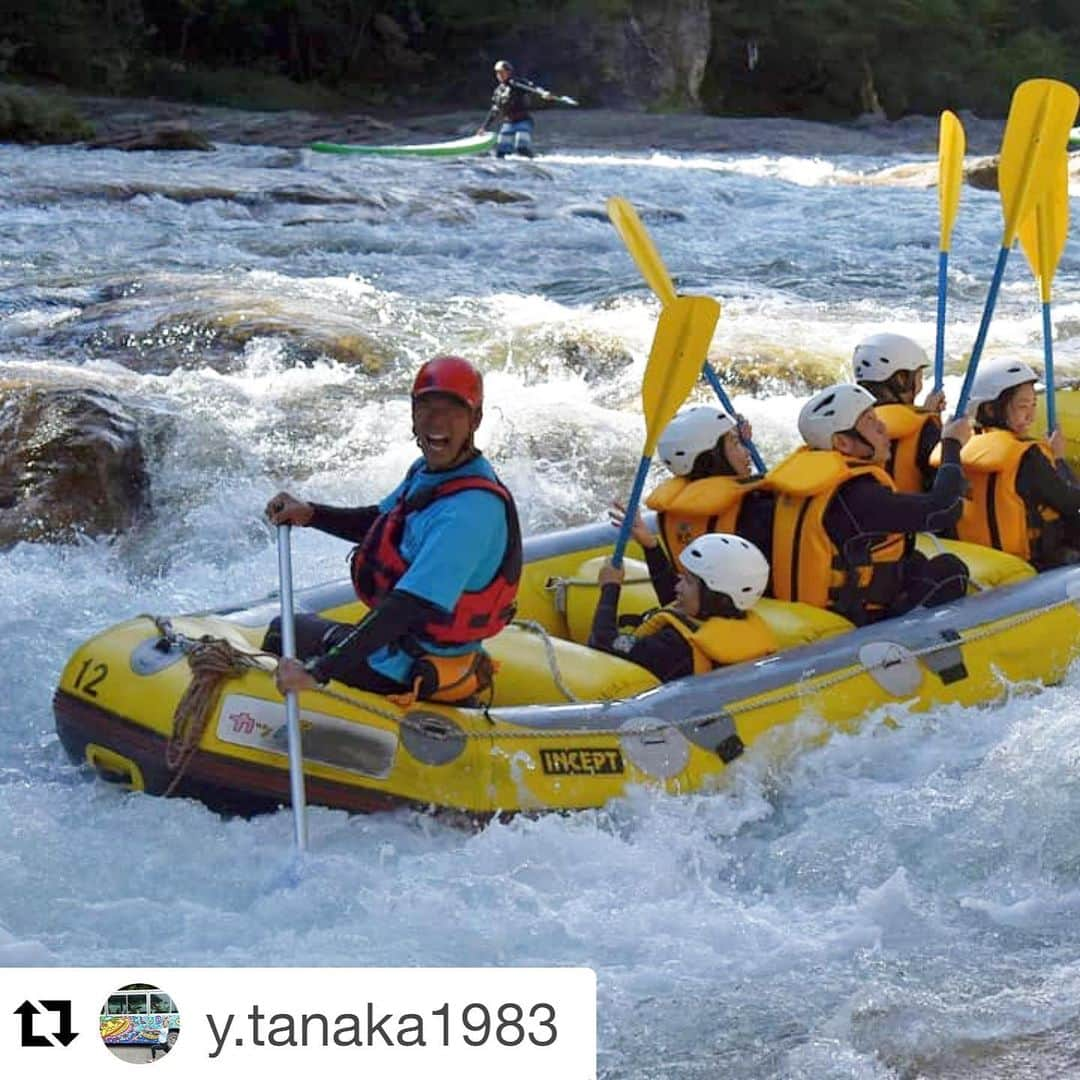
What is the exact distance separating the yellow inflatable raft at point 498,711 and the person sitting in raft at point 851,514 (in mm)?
108

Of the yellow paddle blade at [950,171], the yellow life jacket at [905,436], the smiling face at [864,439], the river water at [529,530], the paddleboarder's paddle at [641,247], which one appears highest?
the yellow paddle blade at [950,171]

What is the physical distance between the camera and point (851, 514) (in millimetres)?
4973

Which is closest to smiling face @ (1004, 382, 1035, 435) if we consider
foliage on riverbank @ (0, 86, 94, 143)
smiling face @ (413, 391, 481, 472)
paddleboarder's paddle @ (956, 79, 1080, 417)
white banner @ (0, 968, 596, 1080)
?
paddleboarder's paddle @ (956, 79, 1080, 417)

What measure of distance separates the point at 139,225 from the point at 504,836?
27.6ft

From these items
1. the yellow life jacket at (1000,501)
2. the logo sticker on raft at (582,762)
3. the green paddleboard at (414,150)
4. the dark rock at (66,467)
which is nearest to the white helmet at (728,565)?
the logo sticker on raft at (582,762)

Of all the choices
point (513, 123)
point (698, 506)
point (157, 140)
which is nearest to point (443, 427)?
point (698, 506)

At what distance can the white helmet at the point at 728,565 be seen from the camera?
469 cm

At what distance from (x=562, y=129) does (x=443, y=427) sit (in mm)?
18346

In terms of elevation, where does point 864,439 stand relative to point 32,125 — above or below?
below

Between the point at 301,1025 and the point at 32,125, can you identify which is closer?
the point at 301,1025

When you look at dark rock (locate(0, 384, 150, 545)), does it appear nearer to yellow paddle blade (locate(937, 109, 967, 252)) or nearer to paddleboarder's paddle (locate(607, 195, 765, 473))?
paddleboarder's paddle (locate(607, 195, 765, 473))

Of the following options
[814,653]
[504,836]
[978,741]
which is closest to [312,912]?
[504,836]

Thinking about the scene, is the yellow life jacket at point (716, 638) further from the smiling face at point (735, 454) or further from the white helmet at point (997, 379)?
the white helmet at point (997, 379)

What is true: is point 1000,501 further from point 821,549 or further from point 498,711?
point 498,711
